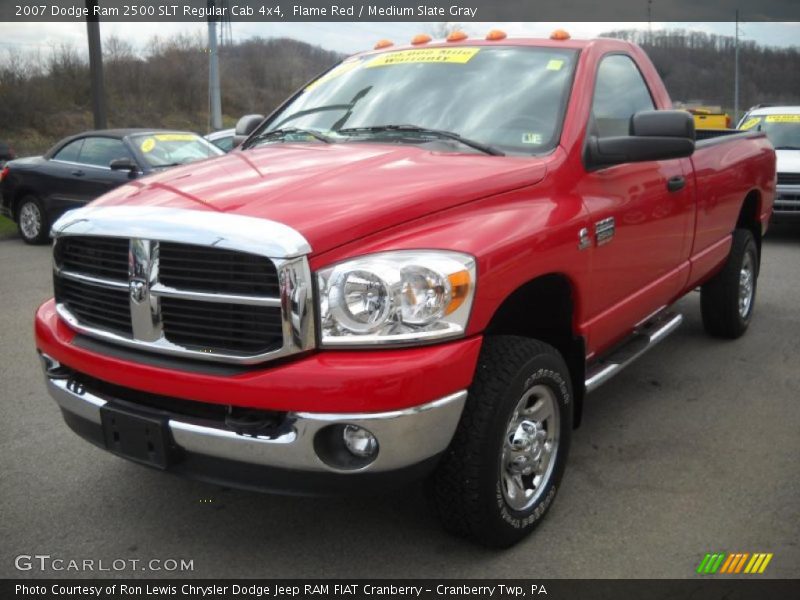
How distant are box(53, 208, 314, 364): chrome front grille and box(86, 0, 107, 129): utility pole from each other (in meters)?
13.4

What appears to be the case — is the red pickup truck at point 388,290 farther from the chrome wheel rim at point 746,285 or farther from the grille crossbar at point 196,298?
the chrome wheel rim at point 746,285

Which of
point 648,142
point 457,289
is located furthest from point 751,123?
point 457,289

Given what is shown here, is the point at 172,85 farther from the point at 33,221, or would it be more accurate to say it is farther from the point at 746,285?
the point at 746,285

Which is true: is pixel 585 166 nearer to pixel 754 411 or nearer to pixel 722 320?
pixel 754 411

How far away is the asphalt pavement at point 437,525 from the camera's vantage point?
2986 millimetres

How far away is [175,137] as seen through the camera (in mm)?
11344

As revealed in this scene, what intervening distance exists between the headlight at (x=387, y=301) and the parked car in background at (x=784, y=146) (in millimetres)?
8447

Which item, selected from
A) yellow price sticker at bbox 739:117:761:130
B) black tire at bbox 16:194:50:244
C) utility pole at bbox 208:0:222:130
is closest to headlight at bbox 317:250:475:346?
black tire at bbox 16:194:50:244

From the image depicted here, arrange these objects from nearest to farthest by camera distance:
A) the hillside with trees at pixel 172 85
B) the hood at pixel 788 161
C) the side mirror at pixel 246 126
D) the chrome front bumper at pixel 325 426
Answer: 1. the chrome front bumper at pixel 325 426
2. the side mirror at pixel 246 126
3. the hood at pixel 788 161
4. the hillside with trees at pixel 172 85

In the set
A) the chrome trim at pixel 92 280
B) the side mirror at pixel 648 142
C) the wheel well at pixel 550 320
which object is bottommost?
the wheel well at pixel 550 320

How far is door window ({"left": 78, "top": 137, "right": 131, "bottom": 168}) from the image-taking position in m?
10.9

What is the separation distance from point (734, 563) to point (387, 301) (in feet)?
5.32

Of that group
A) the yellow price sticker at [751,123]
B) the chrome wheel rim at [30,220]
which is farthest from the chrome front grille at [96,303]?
the yellow price sticker at [751,123]
